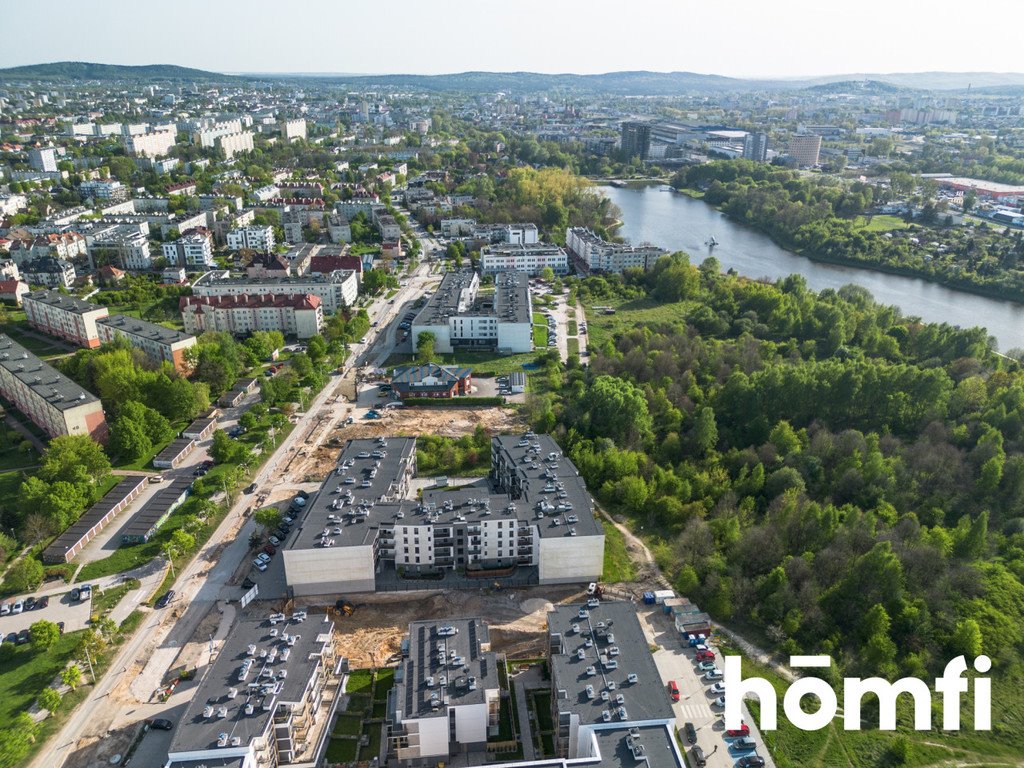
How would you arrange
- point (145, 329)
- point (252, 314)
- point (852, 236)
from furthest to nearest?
point (852, 236), point (252, 314), point (145, 329)

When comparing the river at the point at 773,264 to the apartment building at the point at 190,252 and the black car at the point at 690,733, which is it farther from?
the apartment building at the point at 190,252

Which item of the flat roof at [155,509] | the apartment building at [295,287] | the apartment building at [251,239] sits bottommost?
the flat roof at [155,509]

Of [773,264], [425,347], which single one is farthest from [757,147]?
[425,347]

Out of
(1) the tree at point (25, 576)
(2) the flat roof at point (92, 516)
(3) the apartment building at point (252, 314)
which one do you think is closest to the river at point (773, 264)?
(3) the apartment building at point (252, 314)

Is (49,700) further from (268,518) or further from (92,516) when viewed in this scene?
(92,516)

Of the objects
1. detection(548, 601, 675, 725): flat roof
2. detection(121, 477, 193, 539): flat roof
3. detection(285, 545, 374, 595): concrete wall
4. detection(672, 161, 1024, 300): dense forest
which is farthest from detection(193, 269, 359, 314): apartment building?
detection(672, 161, 1024, 300): dense forest

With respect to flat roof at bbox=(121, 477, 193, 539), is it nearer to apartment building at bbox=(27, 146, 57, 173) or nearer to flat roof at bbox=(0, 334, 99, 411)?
flat roof at bbox=(0, 334, 99, 411)

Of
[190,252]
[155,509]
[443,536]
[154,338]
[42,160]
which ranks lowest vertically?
[155,509]
